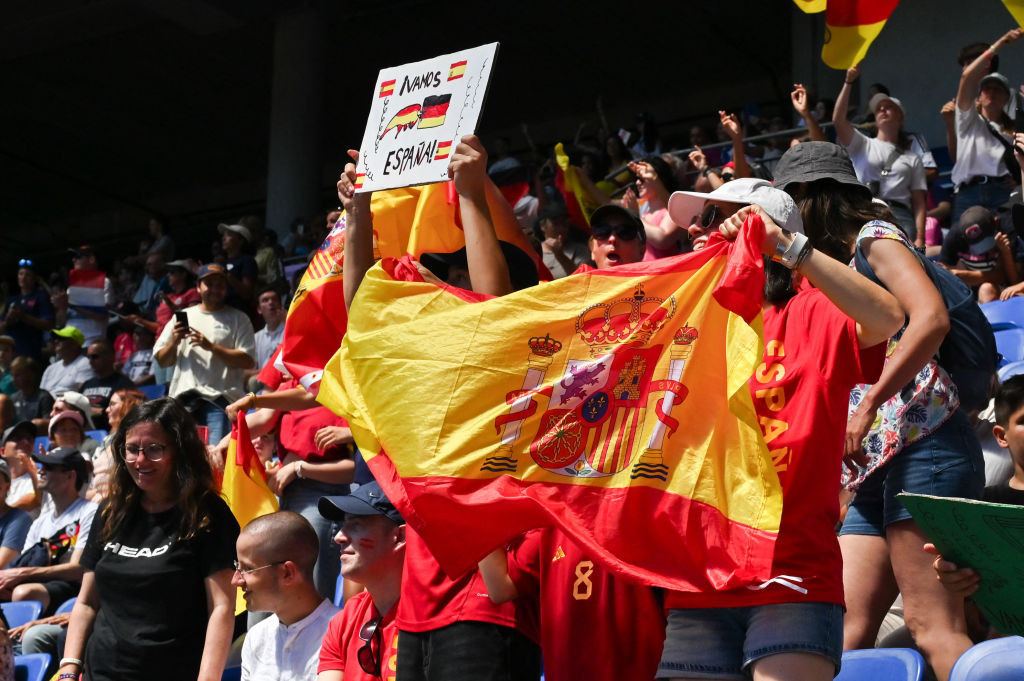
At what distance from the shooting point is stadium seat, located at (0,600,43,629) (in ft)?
18.7

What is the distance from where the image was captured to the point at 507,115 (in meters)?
18.0

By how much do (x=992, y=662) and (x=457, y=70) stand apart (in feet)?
6.64

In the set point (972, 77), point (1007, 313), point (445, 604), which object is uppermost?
point (972, 77)

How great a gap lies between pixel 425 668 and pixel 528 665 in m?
0.25

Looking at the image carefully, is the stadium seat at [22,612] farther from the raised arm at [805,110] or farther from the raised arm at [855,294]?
the raised arm at [805,110]

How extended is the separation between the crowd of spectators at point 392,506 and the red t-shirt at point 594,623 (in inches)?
0.5

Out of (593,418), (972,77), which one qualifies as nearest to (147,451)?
(593,418)

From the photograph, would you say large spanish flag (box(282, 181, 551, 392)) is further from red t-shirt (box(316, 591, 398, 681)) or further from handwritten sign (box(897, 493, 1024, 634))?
handwritten sign (box(897, 493, 1024, 634))

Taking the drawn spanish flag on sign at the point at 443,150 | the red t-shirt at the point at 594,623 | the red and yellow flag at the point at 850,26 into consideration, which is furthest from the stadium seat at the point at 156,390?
the red t-shirt at the point at 594,623

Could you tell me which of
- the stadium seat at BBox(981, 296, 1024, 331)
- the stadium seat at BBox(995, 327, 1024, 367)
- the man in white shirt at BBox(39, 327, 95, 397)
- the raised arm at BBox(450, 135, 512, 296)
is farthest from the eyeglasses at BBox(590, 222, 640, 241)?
the man in white shirt at BBox(39, 327, 95, 397)

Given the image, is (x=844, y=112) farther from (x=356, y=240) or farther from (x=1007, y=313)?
(x=356, y=240)

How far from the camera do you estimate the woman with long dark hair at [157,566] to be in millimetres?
3947

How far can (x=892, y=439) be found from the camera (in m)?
2.91

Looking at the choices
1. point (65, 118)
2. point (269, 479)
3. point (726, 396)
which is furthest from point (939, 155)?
point (65, 118)
